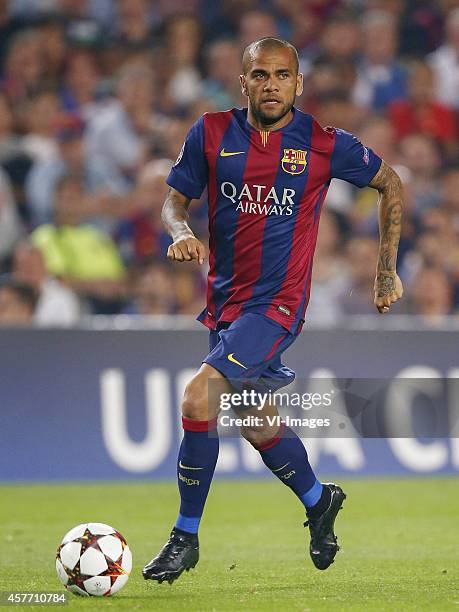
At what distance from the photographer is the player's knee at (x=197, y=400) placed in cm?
567

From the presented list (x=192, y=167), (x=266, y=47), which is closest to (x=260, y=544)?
(x=192, y=167)

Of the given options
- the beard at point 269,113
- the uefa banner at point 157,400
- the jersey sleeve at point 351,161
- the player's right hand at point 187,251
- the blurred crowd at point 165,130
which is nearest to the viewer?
the player's right hand at point 187,251

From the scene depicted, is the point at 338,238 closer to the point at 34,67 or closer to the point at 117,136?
the point at 117,136

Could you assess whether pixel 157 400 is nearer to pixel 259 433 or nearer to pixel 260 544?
pixel 260 544

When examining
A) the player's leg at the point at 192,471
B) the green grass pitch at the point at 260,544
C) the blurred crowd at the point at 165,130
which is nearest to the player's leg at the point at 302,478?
the green grass pitch at the point at 260,544

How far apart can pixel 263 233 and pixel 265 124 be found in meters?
0.52

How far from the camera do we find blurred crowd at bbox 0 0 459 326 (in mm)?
11469

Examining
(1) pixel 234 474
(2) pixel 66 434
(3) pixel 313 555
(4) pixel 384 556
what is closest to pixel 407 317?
(1) pixel 234 474

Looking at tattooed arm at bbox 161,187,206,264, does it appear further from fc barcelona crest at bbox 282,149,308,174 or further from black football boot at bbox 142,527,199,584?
black football boot at bbox 142,527,199,584

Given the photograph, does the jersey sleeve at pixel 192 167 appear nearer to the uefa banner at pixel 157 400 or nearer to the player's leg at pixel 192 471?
the player's leg at pixel 192 471

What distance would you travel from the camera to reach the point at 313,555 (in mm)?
6238

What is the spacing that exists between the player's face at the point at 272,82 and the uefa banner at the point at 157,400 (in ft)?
14.5

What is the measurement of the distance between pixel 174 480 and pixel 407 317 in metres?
2.47

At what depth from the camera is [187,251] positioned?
17.9 feet
